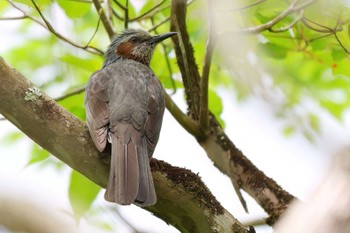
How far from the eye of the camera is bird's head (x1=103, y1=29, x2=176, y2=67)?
238 inches

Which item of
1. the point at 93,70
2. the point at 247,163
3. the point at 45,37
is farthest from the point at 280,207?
the point at 45,37

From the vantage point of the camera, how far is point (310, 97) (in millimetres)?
6293

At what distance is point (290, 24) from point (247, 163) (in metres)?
1.28

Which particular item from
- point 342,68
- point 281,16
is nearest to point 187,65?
point 281,16

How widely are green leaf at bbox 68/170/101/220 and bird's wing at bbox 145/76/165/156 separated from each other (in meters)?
0.55

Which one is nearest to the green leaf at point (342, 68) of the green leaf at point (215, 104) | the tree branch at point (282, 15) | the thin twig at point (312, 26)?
the thin twig at point (312, 26)

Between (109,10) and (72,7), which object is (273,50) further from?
(72,7)

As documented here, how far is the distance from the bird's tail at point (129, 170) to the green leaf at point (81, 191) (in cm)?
47

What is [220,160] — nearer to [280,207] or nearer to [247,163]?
[247,163]

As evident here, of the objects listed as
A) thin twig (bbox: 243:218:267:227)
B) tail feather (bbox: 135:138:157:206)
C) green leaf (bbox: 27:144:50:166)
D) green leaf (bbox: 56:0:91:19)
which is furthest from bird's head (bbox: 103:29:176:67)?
tail feather (bbox: 135:138:157:206)

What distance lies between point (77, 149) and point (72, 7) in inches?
71.9

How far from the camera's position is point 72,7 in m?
5.34

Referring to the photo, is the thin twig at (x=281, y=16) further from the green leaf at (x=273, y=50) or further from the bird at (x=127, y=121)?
the bird at (x=127, y=121)

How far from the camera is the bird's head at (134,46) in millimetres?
6047
